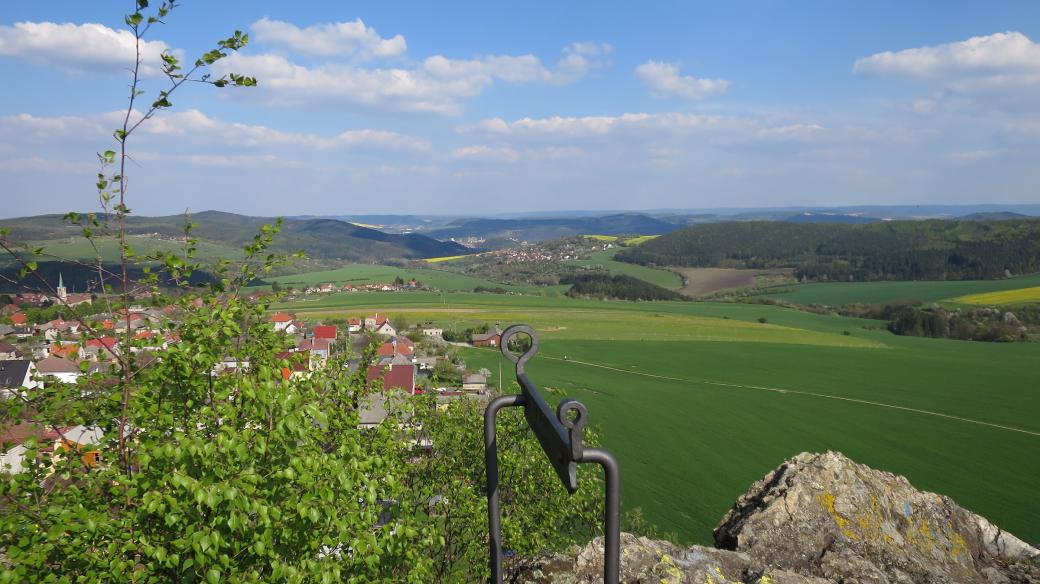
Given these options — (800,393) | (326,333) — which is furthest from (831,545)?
(326,333)

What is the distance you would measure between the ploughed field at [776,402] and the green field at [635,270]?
163ft

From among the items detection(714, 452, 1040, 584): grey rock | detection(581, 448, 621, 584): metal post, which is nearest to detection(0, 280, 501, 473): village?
detection(581, 448, 621, 584): metal post

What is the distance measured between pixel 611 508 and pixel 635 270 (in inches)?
6082

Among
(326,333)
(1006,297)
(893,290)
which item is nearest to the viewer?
(326,333)

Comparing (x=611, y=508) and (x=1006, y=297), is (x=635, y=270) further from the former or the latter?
(x=611, y=508)

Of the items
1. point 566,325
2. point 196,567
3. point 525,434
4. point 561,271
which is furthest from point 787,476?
point 561,271

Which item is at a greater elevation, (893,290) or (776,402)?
(893,290)

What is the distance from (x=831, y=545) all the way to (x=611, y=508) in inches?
262

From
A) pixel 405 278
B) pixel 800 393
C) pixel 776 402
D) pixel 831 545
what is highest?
pixel 831 545

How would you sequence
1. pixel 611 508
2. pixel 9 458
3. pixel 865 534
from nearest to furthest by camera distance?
pixel 611 508 < pixel 865 534 < pixel 9 458

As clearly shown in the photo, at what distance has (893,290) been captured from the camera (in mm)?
110875

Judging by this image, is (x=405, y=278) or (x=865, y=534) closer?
(x=865, y=534)

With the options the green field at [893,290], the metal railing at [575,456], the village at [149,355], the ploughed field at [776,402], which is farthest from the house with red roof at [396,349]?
the green field at [893,290]

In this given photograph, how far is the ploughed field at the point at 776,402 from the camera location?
30.1 metres
